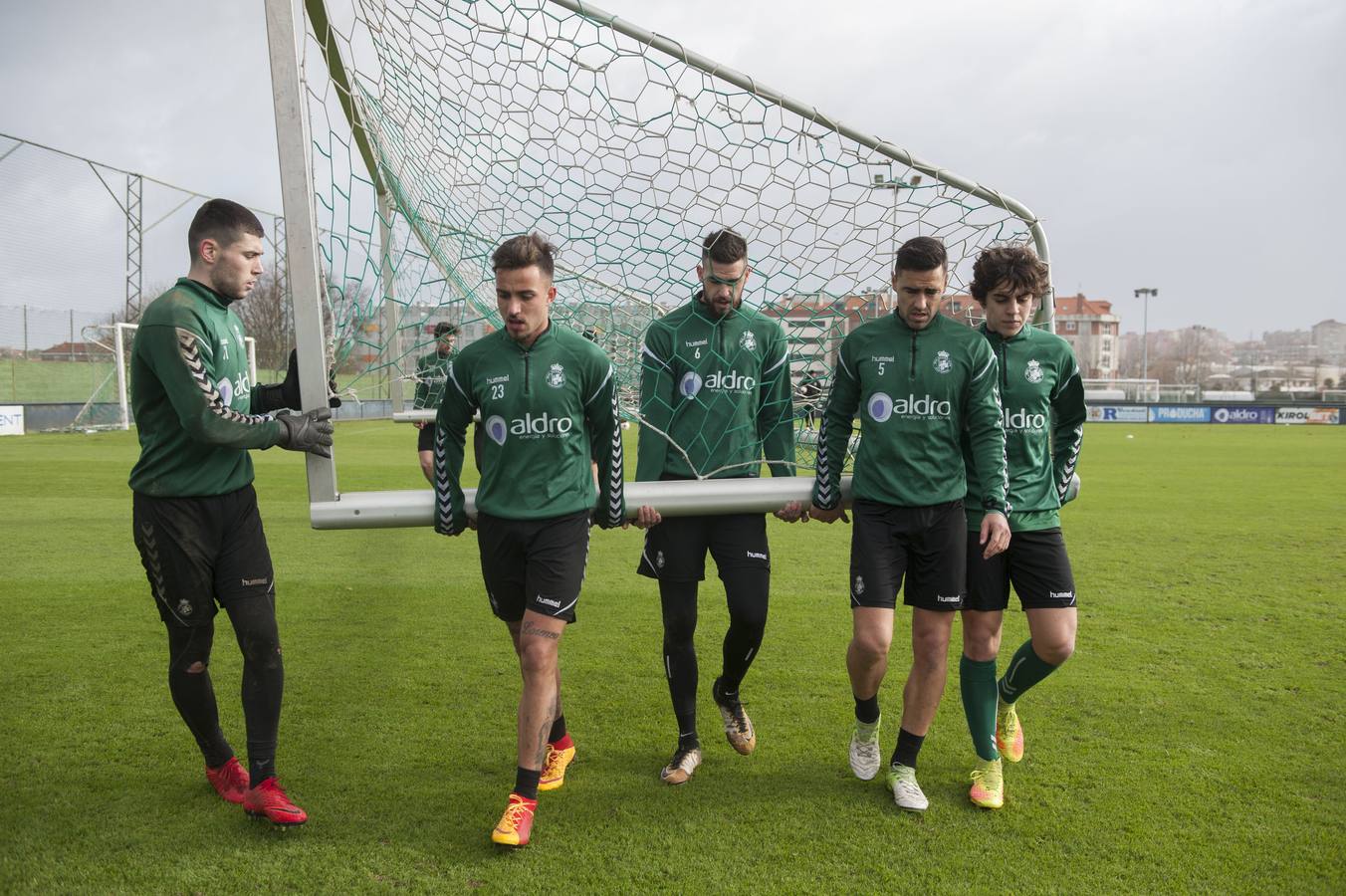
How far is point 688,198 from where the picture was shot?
3572mm

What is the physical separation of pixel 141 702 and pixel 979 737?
3.41 m

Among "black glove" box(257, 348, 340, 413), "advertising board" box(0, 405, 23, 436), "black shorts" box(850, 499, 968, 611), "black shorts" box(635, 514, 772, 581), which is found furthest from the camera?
"advertising board" box(0, 405, 23, 436)

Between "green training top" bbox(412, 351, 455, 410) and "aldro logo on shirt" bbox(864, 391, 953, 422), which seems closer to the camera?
"aldro logo on shirt" bbox(864, 391, 953, 422)

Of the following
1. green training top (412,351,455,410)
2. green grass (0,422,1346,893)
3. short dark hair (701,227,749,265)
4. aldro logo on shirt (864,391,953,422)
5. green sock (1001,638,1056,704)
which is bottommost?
green grass (0,422,1346,893)

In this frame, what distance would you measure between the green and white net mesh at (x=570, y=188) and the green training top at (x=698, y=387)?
25 centimetres

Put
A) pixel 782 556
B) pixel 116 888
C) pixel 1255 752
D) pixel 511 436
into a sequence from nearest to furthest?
pixel 116 888, pixel 511 436, pixel 1255 752, pixel 782 556

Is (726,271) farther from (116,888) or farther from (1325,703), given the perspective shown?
(1325,703)

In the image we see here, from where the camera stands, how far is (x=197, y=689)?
305cm

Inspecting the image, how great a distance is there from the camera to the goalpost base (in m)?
3.03

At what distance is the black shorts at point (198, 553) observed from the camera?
9.50ft

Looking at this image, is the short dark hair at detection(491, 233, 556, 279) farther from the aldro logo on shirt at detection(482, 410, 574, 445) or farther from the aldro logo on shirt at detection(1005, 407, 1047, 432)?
the aldro logo on shirt at detection(1005, 407, 1047, 432)

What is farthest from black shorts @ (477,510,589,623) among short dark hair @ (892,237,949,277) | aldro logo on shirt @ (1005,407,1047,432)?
aldro logo on shirt @ (1005,407,1047,432)

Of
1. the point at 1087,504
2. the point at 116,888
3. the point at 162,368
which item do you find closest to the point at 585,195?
the point at 162,368

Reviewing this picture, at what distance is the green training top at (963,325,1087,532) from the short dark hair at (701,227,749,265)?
0.91 metres
